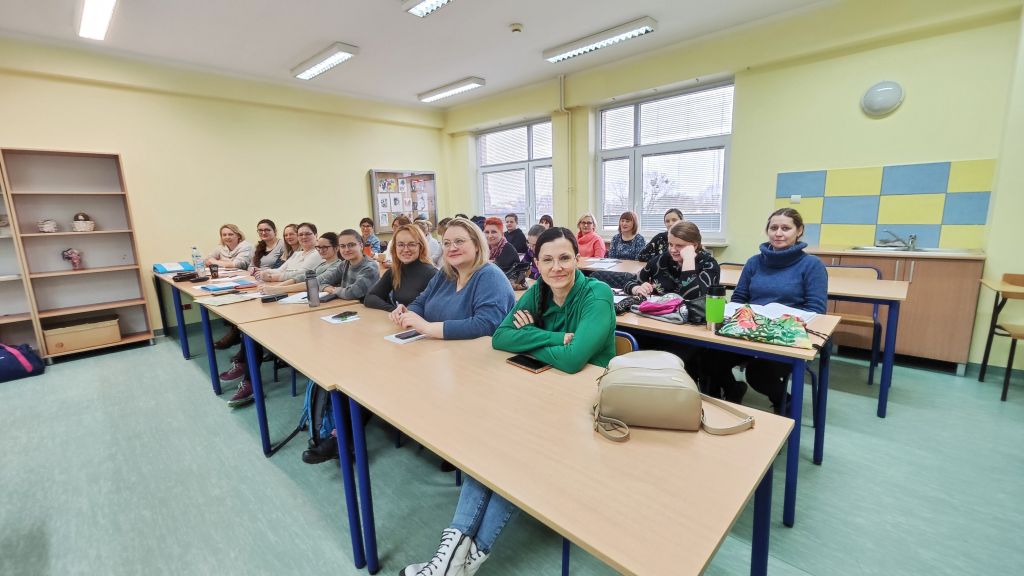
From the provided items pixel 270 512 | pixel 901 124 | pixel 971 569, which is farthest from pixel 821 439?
pixel 901 124

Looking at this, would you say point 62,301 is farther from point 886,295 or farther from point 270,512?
point 886,295

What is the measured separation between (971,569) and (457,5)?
4540 mm

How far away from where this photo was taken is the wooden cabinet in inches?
127

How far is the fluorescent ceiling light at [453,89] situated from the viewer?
5645 mm

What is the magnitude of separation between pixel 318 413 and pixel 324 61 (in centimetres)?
407

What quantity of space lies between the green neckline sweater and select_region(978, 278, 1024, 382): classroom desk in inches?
118

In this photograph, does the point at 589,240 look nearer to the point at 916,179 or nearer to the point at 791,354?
the point at 916,179

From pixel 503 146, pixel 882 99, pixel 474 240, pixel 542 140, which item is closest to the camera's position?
pixel 474 240

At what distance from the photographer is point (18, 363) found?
12.3 ft

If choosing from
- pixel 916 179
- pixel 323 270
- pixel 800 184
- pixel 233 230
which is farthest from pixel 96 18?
pixel 916 179

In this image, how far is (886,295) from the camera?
2594 millimetres

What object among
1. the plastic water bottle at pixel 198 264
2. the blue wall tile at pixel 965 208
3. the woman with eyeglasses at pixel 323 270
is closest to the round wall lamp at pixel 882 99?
the blue wall tile at pixel 965 208

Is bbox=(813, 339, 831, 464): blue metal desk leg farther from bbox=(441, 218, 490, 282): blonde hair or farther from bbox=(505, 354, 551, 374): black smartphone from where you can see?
bbox=(441, 218, 490, 282): blonde hair

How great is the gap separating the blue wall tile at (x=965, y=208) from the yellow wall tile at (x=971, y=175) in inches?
1.8
